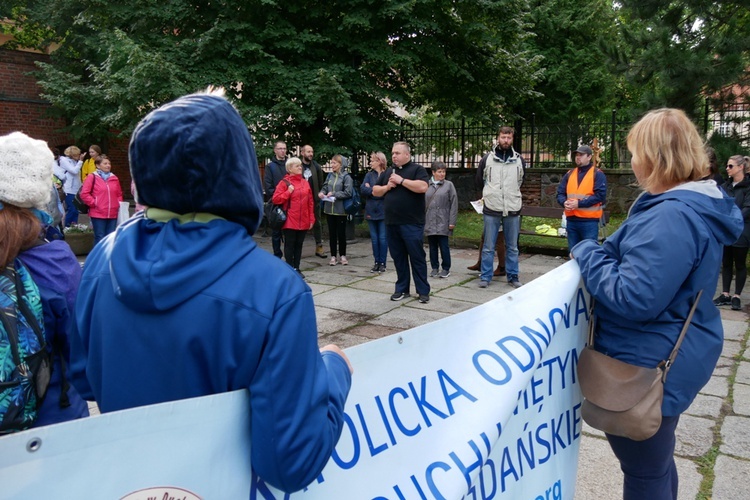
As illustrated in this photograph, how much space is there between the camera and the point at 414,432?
6.57ft

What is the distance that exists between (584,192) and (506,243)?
1.23 m

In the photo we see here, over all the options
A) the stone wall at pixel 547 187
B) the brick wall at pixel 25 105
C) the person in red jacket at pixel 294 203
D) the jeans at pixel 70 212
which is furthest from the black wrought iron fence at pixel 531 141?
the brick wall at pixel 25 105

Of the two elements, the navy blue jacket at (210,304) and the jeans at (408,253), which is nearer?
the navy blue jacket at (210,304)

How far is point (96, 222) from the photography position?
32.9 ft

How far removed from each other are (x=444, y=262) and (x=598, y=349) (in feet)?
23.0

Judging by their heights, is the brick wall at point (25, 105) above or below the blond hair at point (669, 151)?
above

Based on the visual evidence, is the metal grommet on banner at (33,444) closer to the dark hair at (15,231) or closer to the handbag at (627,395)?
the dark hair at (15,231)

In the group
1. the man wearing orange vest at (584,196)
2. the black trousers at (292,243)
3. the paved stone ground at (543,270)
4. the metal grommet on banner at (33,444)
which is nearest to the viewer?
the metal grommet on banner at (33,444)

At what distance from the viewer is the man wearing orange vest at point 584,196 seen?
8.50m

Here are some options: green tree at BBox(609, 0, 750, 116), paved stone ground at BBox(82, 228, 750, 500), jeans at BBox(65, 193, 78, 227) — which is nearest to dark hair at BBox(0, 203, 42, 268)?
paved stone ground at BBox(82, 228, 750, 500)

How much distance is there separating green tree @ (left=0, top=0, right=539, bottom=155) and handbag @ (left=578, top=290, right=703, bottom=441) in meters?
10.9

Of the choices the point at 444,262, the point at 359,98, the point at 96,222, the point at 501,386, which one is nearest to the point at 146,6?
the point at 359,98

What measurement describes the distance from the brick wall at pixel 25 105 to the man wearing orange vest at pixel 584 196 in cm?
1526

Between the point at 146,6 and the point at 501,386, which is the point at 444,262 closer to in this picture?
the point at 501,386
